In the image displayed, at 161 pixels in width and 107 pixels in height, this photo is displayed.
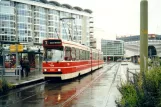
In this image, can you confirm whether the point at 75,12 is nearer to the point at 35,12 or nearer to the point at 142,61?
the point at 35,12

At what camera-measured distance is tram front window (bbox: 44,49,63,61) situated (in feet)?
72.2

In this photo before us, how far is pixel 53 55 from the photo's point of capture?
2234 cm

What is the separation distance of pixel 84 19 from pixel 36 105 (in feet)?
405

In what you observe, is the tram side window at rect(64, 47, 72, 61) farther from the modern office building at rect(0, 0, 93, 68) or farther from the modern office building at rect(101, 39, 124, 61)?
the modern office building at rect(101, 39, 124, 61)

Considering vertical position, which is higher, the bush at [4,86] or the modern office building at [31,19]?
the modern office building at [31,19]

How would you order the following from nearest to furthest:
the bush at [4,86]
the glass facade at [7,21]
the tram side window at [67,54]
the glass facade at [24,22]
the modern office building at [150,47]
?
the bush at [4,86] < the modern office building at [150,47] < the tram side window at [67,54] < the glass facade at [7,21] < the glass facade at [24,22]

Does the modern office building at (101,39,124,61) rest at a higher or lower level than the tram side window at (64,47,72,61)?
higher

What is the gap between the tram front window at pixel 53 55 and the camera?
22.0 m

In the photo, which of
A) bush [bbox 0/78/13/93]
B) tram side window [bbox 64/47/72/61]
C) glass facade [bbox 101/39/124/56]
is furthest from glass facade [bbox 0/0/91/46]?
bush [bbox 0/78/13/93]

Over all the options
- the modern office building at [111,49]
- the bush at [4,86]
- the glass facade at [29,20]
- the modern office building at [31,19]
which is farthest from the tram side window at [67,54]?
the modern office building at [111,49]

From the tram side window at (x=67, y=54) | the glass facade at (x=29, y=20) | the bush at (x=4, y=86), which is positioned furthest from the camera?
the glass facade at (x=29, y=20)

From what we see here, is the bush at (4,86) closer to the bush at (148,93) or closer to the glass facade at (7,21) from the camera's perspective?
the bush at (148,93)

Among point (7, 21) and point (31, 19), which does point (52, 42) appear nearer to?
point (7, 21)

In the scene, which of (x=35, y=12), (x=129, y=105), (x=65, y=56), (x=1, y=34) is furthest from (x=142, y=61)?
(x=35, y=12)
